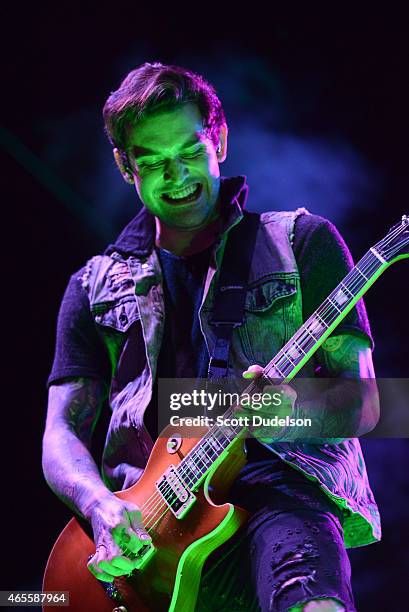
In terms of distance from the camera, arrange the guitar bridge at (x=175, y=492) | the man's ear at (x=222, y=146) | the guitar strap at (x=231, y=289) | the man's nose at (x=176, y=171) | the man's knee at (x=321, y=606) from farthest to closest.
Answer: the man's ear at (x=222, y=146) < the man's nose at (x=176, y=171) < the guitar strap at (x=231, y=289) < the guitar bridge at (x=175, y=492) < the man's knee at (x=321, y=606)

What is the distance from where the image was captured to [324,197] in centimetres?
275

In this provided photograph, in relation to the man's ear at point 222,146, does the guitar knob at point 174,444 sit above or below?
below

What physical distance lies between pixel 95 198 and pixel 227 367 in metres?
1.22

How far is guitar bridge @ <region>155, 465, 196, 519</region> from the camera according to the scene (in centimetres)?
192

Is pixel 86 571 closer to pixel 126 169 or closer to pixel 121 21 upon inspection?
pixel 126 169

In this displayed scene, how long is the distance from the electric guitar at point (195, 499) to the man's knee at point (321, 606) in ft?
0.93

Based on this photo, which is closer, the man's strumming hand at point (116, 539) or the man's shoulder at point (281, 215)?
the man's strumming hand at point (116, 539)

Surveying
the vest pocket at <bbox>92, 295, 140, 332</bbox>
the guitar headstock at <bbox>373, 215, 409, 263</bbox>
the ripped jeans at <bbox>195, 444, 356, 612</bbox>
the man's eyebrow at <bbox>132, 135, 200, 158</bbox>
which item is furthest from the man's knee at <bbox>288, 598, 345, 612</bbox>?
the man's eyebrow at <bbox>132, 135, 200, 158</bbox>

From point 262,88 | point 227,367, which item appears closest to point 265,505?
point 227,367

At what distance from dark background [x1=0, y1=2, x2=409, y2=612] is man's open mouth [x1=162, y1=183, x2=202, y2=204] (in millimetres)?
582

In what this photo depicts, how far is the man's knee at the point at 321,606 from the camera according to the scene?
1615 millimetres

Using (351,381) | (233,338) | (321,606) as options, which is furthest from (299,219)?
(321,606)

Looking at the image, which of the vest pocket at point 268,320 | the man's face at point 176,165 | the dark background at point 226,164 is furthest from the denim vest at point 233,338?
the dark background at point 226,164

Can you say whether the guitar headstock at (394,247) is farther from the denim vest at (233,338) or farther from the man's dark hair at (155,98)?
the man's dark hair at (155,98)
